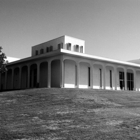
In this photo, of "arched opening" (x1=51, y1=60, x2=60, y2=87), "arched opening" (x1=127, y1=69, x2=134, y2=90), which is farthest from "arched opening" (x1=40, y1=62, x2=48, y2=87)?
"arched opening" (x1=127, y1=69, x2=134, y2=90)

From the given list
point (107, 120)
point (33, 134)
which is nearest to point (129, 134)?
point (107, 120)

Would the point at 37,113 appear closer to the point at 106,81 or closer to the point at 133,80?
the point at 106,81

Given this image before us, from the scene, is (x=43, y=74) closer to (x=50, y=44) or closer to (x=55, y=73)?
(x=55, y=73)

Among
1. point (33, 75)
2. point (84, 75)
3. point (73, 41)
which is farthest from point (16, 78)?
point (84, 75)

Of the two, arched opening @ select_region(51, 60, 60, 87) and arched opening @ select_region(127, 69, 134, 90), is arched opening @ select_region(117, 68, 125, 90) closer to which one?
arched opening @ select_region(127, 69, 134, 90)

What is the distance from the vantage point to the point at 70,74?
28.7 metres

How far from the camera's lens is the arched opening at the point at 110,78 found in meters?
33.6

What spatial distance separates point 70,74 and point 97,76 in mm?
5454

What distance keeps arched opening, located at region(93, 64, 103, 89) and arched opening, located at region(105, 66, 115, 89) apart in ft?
4.38

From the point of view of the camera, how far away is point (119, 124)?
33.8 ft

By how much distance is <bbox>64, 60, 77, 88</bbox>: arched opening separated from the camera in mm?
28192

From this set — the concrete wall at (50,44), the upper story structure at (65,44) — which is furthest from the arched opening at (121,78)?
the concrete wall at (50,44)

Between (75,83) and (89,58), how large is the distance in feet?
13.0

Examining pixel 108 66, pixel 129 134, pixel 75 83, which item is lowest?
pixel 129 134
